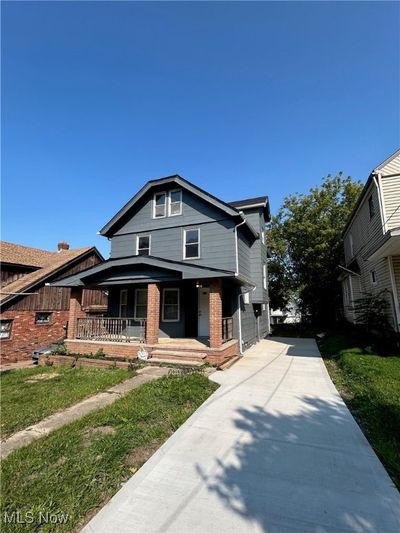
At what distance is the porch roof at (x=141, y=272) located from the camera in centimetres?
956

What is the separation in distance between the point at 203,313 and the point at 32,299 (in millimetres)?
10848

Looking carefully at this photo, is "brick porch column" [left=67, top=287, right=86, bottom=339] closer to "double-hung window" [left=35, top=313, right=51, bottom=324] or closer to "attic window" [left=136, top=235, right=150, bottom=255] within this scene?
"attic window" [left=136, top=235, right=150, bottom=255]

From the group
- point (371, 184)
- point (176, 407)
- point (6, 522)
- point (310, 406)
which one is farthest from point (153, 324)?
point (371, 184)

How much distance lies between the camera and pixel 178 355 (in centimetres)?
909

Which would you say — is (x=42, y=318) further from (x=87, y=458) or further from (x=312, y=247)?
(x=312, y=247)

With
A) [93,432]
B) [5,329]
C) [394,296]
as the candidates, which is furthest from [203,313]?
[5,329]

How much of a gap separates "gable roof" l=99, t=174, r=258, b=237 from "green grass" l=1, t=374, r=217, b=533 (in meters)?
8.25

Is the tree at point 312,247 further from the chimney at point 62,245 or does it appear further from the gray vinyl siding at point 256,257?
the chimney at point 62,245

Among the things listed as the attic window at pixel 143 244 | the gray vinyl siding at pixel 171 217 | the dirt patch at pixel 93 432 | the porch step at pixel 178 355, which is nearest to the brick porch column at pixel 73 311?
the attic window at pixel 143 244

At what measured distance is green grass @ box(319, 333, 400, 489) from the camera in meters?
3.74

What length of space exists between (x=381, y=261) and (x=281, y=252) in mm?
14634

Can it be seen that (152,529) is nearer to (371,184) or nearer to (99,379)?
(99,379)

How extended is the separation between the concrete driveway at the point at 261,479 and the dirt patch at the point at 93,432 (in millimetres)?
977

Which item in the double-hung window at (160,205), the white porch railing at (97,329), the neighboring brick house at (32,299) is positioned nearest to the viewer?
the white porch railing at (97,329)
